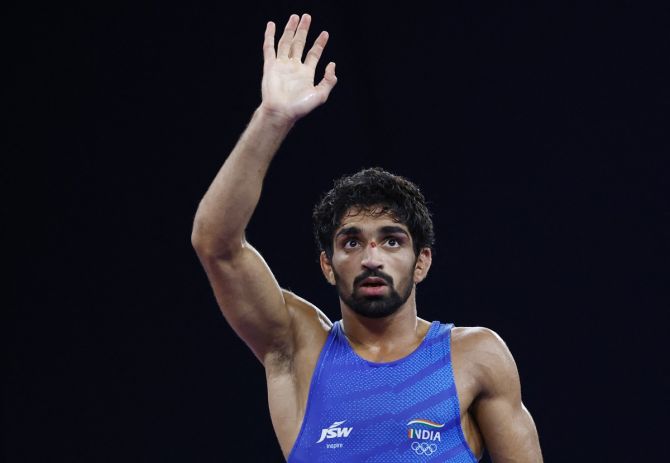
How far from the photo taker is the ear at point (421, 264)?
7.38 ft

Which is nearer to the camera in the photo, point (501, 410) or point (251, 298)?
point (251, 298)

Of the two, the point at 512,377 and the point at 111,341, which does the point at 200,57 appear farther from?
the point at 512,377

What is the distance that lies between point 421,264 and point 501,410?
1.23 ft

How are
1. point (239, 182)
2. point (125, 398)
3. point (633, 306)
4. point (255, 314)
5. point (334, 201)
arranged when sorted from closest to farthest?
point (239, 182), point (255, 314), point (334, 201), point (633, 306), point (125, 398)

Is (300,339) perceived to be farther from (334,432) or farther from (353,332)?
(334,432)

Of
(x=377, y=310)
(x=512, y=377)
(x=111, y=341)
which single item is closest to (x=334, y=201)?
(x=377, y=310)

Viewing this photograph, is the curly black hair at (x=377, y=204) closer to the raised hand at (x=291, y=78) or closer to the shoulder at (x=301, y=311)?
the shoulder at (x=301, y=311)

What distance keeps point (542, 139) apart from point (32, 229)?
6.53 feet

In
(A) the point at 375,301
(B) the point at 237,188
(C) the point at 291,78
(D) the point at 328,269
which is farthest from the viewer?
(D) the point at 328,269

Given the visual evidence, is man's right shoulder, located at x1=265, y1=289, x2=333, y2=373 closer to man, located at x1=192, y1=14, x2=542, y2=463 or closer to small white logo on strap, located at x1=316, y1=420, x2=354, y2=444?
man, located at x1=192, y1=14, x2=542, y2=463

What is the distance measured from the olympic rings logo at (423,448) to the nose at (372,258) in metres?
0.38

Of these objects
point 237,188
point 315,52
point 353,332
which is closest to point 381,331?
point 353,332

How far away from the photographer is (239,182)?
75.5 inches

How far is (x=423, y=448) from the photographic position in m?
2.05
